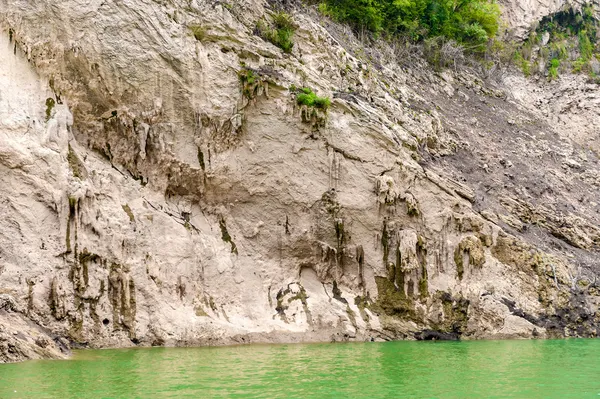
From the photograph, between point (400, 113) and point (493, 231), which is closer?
point (493, 231)

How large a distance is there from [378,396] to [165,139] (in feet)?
49.0

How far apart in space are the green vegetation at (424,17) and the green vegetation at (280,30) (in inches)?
201

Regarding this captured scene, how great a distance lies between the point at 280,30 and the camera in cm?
2706

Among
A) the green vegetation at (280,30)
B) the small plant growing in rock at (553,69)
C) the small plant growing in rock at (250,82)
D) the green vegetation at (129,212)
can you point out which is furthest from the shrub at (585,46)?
the green vegetation at (129,212)

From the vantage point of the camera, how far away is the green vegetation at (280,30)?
26.6m

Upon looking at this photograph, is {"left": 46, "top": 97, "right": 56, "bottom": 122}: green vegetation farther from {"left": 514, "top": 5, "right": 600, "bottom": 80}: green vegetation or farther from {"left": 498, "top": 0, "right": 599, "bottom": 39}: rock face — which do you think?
{"left": 498, "top": 0, "right": 599, "bottom": 39}: rock face

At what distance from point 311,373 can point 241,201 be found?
38.0ft

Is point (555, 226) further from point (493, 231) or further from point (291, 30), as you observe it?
point (291, 30)

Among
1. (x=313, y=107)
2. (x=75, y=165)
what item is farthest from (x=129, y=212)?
(x=313, y=107)

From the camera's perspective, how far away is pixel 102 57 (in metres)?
22.7

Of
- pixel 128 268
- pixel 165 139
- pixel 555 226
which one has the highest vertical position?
pixel 165 139

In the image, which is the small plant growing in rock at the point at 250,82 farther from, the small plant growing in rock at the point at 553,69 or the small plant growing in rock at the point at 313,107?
the small plant growing in rock at the point at 553,69

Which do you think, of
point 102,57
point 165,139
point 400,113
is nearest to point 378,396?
point 165,139

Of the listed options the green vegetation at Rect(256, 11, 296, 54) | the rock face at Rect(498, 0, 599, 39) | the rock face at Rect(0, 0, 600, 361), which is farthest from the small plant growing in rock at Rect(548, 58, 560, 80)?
the green vegetation at Rect(256, 11, 296, 54)
